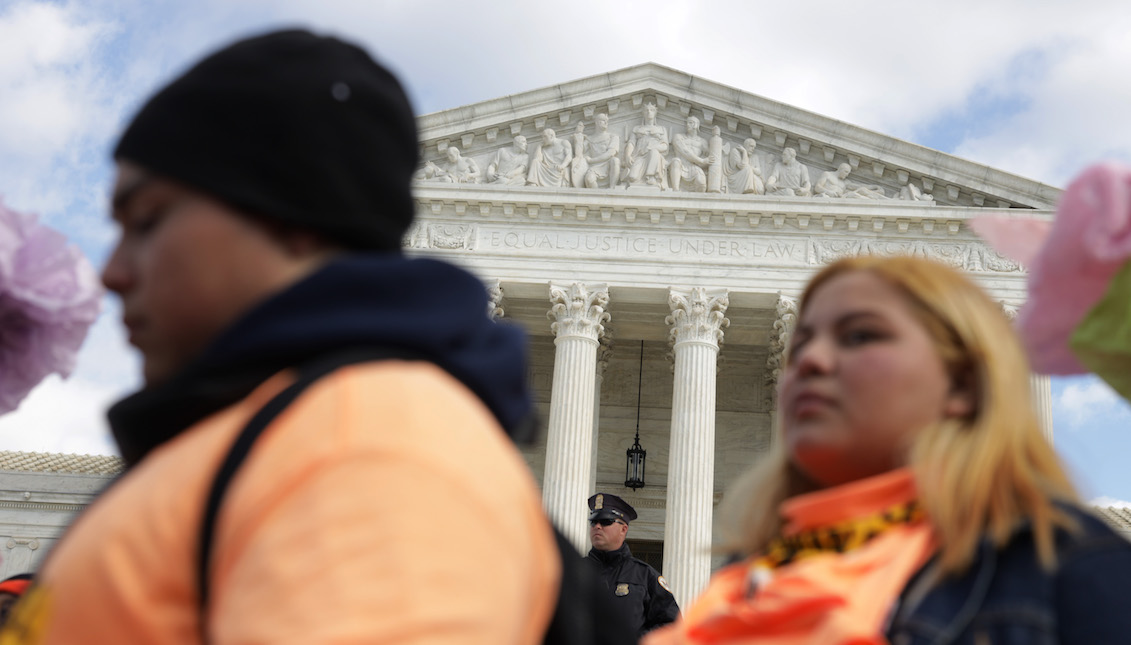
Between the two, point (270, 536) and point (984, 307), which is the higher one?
point (984, 307)

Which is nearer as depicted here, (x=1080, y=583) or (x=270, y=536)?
(x=270, y=536)

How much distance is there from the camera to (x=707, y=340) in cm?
2253

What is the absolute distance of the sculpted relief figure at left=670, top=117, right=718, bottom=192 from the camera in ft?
77.3

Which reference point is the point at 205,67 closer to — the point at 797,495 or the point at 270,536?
the point at 270,536

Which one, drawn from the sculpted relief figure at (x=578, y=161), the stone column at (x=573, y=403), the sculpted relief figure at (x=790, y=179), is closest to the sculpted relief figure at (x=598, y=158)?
the sculpted relief figure at (x=578, y=161)

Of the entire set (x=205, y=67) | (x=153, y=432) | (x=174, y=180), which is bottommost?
(x=153, y=432)

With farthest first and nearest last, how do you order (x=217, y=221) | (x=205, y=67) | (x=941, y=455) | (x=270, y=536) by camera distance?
1. (x=941, y=455)
2. (x=205, y=67)
3. (x=217, y=221)
4. (x=270, y=536)

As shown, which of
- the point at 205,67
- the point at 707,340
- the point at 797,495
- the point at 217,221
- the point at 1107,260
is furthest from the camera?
the point at 707,340

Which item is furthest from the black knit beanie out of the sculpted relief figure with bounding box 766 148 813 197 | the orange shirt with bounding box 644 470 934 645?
the sculpted relief figure with bounding box 766 148 813 197

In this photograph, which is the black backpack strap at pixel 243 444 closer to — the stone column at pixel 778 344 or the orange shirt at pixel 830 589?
the orange shirt at pixel 830 589

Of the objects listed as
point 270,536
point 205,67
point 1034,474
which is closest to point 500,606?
point 270,536

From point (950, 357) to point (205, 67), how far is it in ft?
4.73

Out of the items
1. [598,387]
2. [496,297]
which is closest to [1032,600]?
[496,297]

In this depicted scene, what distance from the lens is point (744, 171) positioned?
77.7 ft
